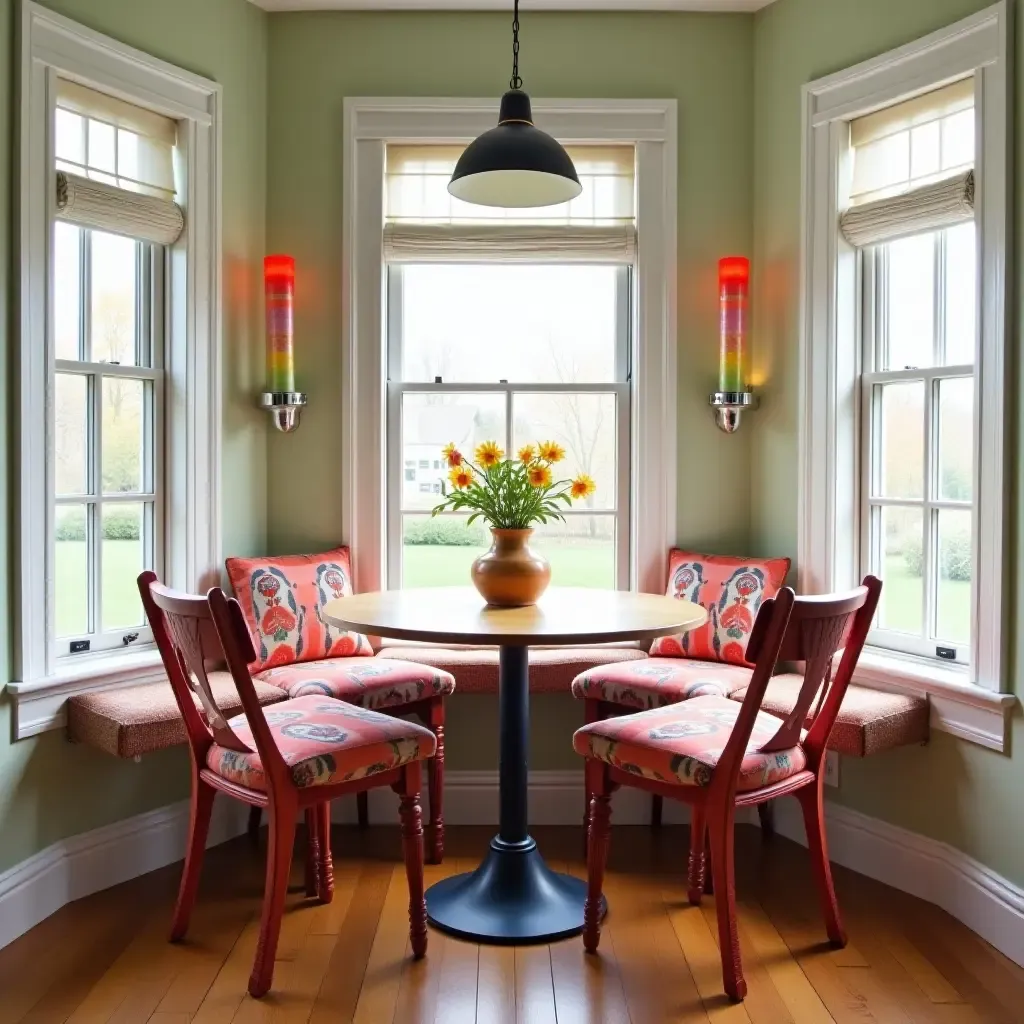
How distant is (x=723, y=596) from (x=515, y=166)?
1661 millimetres

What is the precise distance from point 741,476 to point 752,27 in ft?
5.32

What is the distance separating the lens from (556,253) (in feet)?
12.3

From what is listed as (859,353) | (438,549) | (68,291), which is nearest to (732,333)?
(859,353)

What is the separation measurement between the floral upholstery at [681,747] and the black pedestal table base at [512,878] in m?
0.27

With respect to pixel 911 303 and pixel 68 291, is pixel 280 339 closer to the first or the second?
pixel 68 291

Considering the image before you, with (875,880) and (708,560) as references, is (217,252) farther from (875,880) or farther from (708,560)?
(875,880)

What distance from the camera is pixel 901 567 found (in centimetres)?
336

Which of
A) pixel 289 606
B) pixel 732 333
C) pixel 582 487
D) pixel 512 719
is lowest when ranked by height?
pixel 512 719

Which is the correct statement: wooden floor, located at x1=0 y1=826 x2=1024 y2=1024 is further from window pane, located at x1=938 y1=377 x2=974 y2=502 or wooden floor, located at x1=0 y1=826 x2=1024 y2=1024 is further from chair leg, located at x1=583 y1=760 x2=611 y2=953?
window pane, located at x1=938 y1=377 x2=974 y2=502

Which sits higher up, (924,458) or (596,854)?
(924,458)

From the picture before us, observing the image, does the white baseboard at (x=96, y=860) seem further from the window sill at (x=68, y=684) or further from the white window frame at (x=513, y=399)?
the white window frame at (x=513, y=399)

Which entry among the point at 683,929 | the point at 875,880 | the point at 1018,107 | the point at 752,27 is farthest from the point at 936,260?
the point at 683,929

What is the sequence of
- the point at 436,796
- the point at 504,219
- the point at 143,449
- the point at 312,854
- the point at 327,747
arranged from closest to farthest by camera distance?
the point at 327,747 < the point at 312,854 < the point at 436,796 < the point at 143,449 < the point at 504,219

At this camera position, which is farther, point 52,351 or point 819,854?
point 52,351
